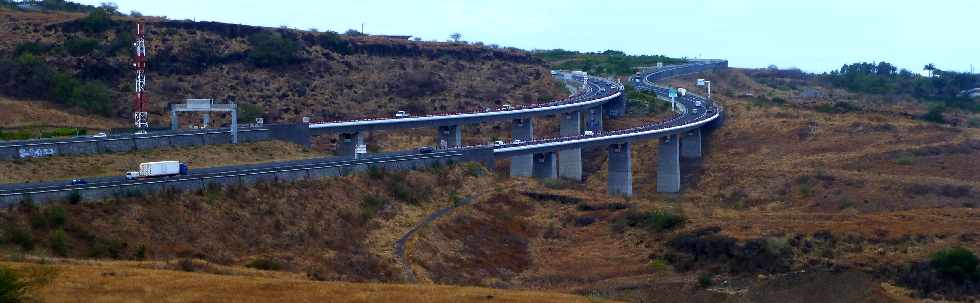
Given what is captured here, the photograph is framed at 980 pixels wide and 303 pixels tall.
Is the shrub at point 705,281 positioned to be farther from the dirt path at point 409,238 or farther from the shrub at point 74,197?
the shrub at point 74,197

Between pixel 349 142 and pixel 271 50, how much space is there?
44729 millimetres

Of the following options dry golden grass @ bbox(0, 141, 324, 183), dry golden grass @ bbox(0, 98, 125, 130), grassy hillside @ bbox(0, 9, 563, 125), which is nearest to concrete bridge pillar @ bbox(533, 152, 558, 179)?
dry golden grass @ bbox(0, 141, 324, 183)

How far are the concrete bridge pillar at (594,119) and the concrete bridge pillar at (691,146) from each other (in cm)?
856

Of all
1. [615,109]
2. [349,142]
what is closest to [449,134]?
[349,142]

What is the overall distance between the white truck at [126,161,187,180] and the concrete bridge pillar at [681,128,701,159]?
Result: 60533 mm

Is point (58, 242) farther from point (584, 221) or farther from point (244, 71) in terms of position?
point (244, 71)

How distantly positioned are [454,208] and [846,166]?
139 feet

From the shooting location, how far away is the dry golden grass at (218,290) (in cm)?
3784

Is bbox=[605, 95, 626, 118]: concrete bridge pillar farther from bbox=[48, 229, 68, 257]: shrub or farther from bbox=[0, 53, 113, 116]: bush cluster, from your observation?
bbox=[48, 229, 68, 257]: shrub

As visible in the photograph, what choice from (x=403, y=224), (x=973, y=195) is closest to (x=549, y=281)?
(x=403, y=224)

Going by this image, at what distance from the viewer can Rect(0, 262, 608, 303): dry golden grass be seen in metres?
37.8

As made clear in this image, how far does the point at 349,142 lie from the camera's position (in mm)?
93938

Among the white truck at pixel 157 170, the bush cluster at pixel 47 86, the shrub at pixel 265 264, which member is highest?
the bush cluster at pixel 47 86

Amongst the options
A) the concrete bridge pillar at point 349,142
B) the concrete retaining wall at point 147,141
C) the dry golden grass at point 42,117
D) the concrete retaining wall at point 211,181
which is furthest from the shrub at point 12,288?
the dry golden grass at point 42,117
